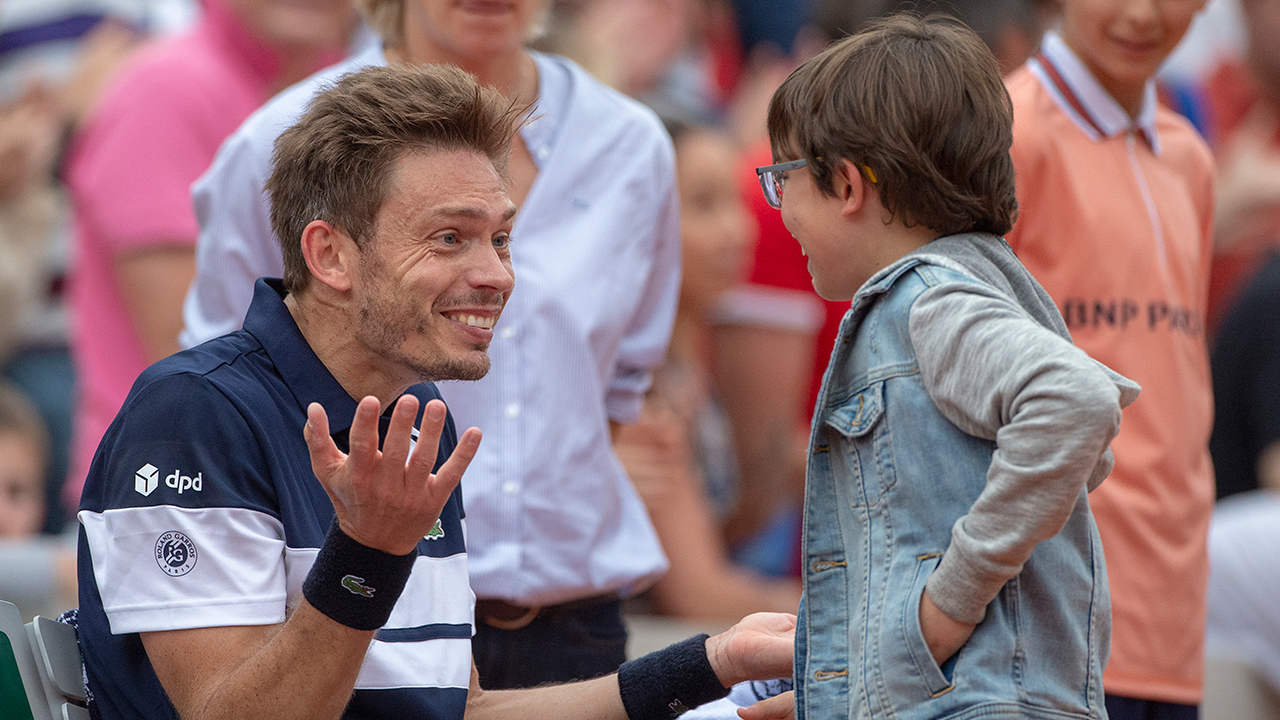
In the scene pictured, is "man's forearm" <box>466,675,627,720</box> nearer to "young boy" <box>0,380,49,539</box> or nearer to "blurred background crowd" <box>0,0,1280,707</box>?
"blurred background crowd" <box>0,0,1280,707</box>

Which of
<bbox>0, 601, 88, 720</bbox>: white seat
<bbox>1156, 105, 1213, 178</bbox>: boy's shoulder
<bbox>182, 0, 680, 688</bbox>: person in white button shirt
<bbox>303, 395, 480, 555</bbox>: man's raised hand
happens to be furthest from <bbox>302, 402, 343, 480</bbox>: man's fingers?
<bbox>1156, 105, 1213, 178</bbox>: boy's shoulder

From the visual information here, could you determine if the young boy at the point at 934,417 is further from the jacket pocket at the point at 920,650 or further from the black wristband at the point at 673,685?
the black wristband at the point at 673,685

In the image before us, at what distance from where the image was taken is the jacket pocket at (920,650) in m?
1.84

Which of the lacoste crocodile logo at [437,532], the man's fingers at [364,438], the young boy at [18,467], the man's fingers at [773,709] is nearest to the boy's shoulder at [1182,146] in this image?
the man's fingers at [773,709]

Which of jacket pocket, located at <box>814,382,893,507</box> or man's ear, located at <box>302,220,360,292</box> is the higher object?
man's ear, located at <box>302,220,360,292</box>

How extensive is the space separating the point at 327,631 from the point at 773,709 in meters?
0.70

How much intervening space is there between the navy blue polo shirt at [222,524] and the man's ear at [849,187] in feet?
2.48

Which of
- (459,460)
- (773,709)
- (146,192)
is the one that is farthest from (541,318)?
(146,192)

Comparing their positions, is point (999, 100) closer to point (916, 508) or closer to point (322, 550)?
point (916, 508)

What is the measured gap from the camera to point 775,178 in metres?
2.14

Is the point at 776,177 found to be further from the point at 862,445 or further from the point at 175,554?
the point at 175,554

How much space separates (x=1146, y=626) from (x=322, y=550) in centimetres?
177

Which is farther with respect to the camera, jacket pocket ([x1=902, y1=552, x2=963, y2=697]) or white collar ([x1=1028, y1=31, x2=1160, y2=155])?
white collar ([x1=1028, y1=31, x2=1160, y2=155])

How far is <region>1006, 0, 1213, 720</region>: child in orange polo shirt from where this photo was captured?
115 inches
